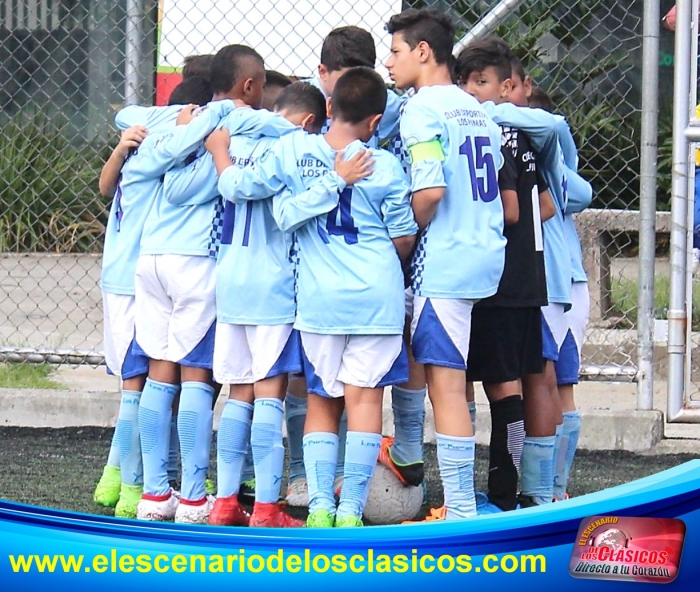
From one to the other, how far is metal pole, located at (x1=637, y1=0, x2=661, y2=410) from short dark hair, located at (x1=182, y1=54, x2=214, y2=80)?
7.04 feet

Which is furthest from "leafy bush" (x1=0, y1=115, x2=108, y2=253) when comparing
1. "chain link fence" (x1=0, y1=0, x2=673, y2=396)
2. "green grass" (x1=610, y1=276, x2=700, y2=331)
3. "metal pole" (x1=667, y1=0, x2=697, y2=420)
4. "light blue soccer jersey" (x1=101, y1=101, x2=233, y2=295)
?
"metal pole" (x1=667, y1=0, x2=697, y2=420)

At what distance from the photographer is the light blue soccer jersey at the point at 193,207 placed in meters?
4.64

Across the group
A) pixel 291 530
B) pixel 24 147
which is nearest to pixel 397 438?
pixel 291 530

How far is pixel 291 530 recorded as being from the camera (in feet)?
11.2

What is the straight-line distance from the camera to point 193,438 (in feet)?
15.4

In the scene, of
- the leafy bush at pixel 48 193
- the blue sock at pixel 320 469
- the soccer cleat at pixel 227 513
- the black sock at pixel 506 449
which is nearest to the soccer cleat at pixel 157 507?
the soccer cleat at pixel 227 513

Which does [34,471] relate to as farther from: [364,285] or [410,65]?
[410,65]

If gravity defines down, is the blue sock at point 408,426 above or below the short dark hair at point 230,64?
below

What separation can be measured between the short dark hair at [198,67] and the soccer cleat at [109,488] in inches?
63.6

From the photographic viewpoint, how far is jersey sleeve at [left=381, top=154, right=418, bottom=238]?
4.36m

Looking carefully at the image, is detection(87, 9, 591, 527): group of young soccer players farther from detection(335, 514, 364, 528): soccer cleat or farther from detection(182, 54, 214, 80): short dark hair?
detection(182, 54, 214, 80): short dark hair

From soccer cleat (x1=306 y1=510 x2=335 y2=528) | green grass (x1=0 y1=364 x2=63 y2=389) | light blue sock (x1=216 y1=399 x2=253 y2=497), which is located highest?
light blue sock (x1=216 y1=399 x2=253 y2=497)

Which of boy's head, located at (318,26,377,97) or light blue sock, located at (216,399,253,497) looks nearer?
light blue sock, located at (216,399,253,497)

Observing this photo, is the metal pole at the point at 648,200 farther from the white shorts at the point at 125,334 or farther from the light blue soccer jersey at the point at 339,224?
the white shorts at the point at 125,334
